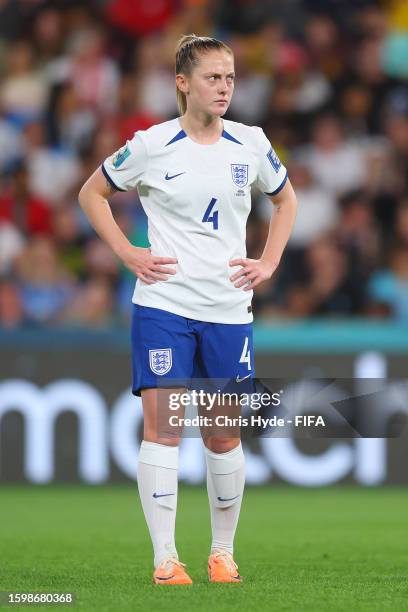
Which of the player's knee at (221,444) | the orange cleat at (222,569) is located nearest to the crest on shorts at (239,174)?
the player's knee at (221,444)

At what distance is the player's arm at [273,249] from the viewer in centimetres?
566

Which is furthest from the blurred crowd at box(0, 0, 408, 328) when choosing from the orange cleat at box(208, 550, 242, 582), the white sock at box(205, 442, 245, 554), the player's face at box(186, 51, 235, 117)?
the player's face at box(186, 51, 235, 117)

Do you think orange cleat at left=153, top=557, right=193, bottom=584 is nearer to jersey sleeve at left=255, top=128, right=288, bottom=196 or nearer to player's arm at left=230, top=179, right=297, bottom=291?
player's arm at left=230, top=179, right=297, bottom=291

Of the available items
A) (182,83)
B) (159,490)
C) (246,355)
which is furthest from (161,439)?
(182,83)

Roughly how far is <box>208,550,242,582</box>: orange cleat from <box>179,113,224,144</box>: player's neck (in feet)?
5.55

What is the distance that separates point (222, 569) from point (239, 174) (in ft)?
5.25

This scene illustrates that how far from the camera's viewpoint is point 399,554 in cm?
681

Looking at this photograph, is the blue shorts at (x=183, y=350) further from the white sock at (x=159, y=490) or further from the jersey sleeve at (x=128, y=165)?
the jersey sleeve at (x=128, y=165)

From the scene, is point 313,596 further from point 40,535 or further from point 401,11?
point 401,11

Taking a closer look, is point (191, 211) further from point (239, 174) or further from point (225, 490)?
point (225, 490)

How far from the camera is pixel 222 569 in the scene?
5.66m

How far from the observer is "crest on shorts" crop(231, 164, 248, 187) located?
18.5ft

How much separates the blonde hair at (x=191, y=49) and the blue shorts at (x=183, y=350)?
92cm

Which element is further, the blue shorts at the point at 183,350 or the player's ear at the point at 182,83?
the player's ear at the point at 182,83
